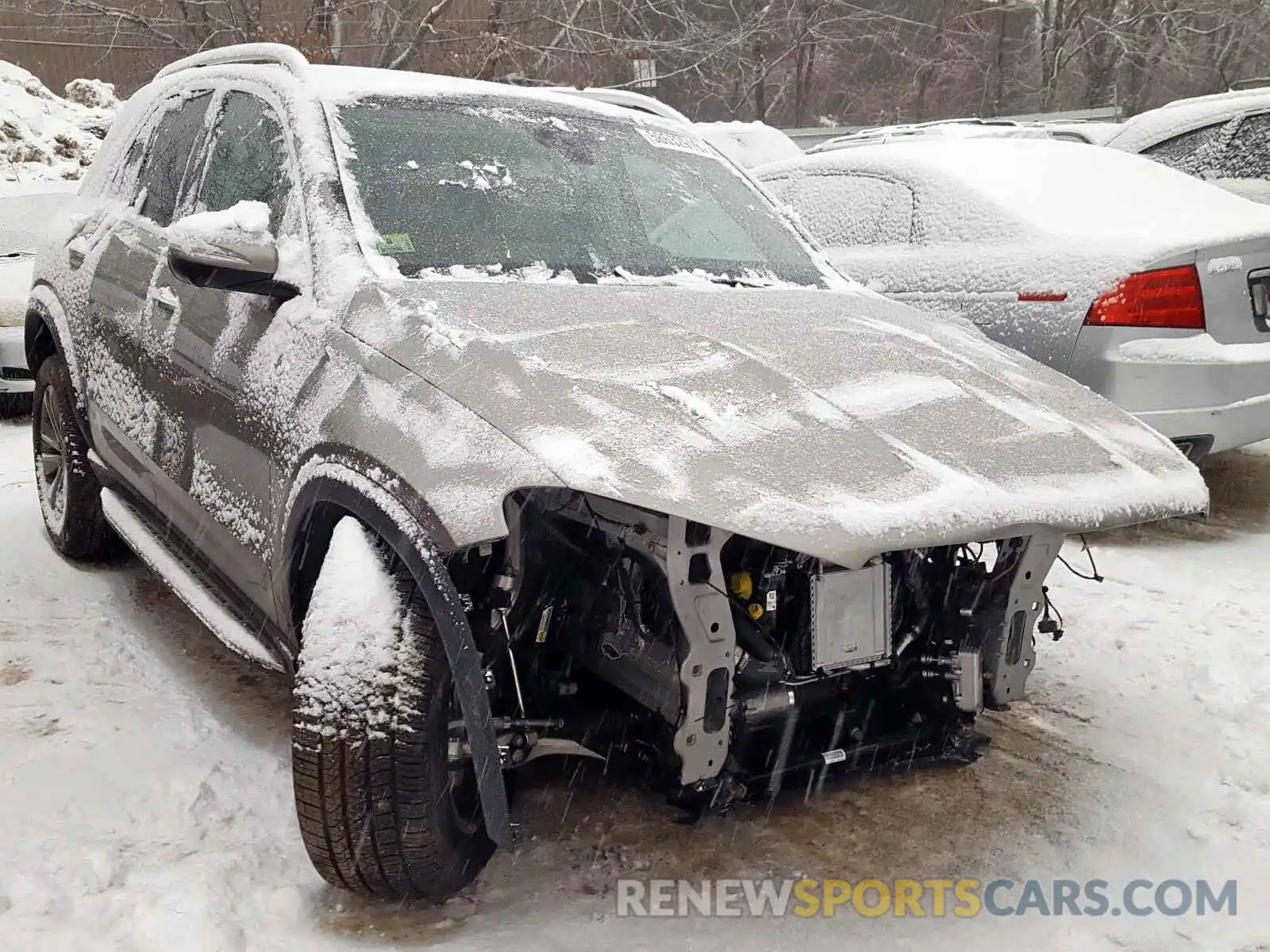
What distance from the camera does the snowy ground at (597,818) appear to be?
2.28 meters

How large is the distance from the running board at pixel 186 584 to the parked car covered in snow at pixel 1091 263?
10.6 ft

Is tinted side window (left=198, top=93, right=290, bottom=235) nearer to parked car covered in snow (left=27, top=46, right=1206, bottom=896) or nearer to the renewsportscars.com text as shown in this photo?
parked car covered in snow (left=27, top=46, right=1206, bottom=896)

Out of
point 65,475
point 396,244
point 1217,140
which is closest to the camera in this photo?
point 396,244

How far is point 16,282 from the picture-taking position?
24.4ft

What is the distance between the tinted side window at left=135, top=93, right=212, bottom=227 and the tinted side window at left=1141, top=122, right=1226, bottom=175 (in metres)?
6.34

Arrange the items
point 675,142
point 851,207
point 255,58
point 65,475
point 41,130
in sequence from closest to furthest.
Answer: point 255,58 → point 675,142 → point 65,475 → point 851,207 → point 41,130

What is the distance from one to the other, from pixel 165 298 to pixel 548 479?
194 centimetres

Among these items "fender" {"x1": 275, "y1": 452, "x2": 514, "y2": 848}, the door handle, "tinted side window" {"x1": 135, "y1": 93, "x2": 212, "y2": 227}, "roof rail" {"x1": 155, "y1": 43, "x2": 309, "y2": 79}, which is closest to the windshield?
"roof rail" {"x1": 155, "y1": 43, "x2": 309, "y2": 79}

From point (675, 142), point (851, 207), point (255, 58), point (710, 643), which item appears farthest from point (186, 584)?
point (851, 207)

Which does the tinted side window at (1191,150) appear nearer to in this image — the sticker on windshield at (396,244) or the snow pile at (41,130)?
the sticker on windshield at (396,244)

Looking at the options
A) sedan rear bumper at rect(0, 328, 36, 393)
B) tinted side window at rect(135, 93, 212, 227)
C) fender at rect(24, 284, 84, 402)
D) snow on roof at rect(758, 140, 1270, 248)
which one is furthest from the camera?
sedan rear bumper at rect(0, 328, 36, 393)

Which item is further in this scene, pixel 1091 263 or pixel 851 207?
pixel 851 207

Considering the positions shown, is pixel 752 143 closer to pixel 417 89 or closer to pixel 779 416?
pixel 417 89

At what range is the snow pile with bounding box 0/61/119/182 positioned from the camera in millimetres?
16391
